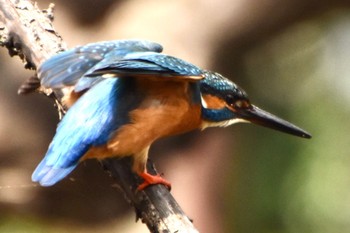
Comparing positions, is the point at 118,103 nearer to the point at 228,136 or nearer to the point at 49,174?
the point at 49,174

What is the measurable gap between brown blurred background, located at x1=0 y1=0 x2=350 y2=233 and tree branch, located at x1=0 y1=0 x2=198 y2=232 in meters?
0.90

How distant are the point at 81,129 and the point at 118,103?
0.10 meters

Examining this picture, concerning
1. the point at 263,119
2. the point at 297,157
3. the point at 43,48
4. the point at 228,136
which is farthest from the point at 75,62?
the point at 297,157

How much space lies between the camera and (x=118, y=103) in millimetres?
1638

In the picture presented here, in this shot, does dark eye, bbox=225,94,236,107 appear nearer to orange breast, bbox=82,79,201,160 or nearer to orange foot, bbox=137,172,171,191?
orange breast, bbox=82,79,201,160

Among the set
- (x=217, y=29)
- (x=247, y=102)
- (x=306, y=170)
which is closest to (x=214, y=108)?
(x=247, y=102)

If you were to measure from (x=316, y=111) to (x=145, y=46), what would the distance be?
162 cm

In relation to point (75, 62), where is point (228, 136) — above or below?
below

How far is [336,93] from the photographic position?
342cm

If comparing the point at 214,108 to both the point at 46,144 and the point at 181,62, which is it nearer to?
the point at 181,62

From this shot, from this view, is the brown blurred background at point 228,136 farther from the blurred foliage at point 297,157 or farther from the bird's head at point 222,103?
the bird's head at point 222,103

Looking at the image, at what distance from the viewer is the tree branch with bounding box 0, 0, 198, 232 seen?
1581 mm

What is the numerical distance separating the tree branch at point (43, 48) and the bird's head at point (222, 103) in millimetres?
176

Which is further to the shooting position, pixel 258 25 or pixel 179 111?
pixel 258 25
